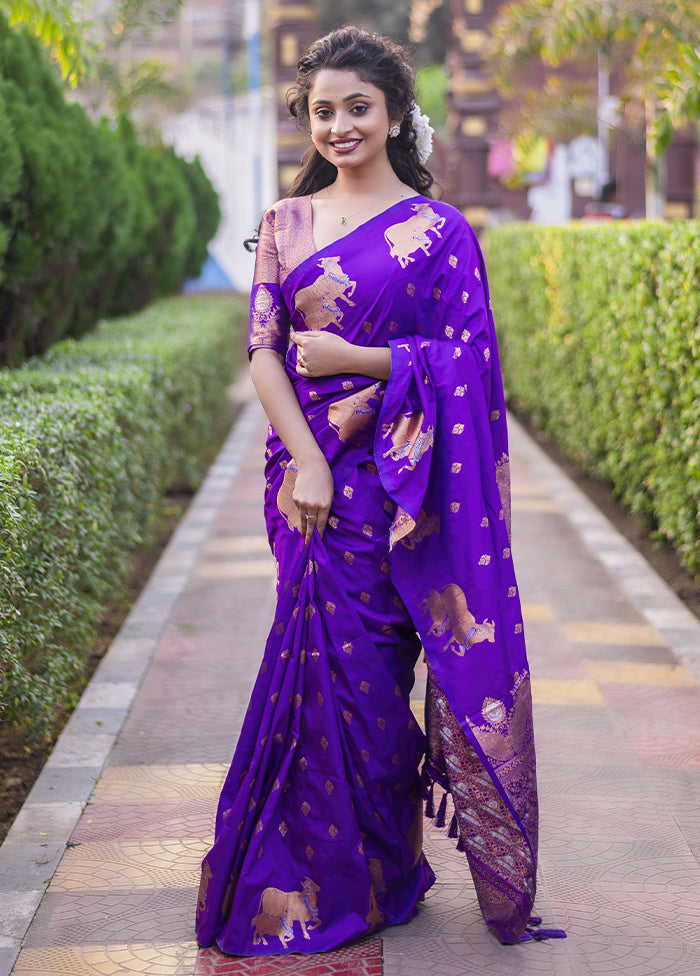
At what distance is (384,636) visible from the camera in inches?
102

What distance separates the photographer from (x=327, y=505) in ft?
8.41

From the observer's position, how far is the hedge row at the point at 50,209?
5594 mm

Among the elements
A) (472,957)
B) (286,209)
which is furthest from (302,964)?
(286,209)

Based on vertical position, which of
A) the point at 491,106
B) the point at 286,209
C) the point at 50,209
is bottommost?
the point at 491,106

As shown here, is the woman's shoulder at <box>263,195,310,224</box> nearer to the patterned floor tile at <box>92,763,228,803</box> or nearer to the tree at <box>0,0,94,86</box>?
the patterned floor tile at <box>92,763,228,803</box>

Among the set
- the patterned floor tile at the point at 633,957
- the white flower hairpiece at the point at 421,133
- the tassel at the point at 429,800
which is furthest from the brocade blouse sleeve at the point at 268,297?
the patterned floor tile at the point at 633,957

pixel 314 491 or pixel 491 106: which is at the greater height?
pixel 314 491

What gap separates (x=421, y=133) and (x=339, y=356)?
1.94ft

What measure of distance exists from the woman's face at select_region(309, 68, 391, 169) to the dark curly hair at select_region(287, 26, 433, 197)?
0.02 metres

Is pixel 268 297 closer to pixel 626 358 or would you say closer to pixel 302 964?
pixel 302 964

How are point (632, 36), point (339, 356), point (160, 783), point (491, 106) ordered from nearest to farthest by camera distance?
point (339, 356) → point (160, 783) → point (632, 36) → point (491, 106)

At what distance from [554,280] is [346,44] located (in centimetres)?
646

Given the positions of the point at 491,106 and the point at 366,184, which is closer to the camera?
the point at 366,184

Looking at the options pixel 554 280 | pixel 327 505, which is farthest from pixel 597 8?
pixel 327 505
